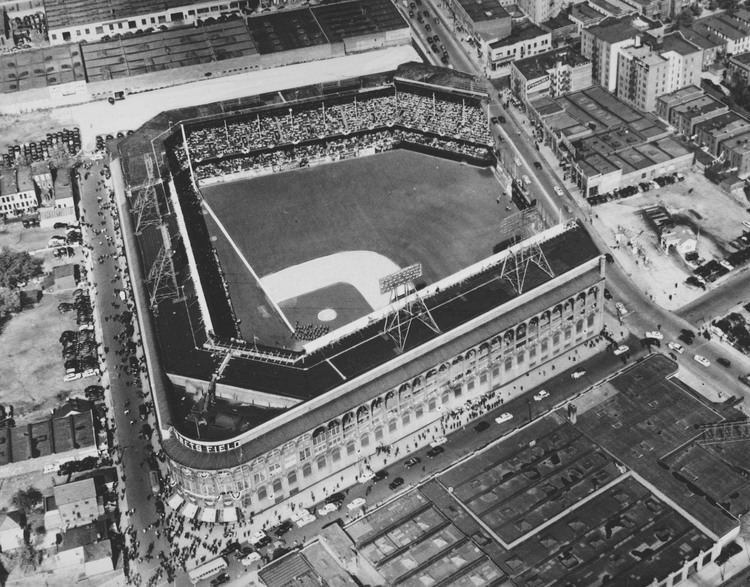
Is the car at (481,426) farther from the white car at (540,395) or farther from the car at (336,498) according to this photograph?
the car at (336,498)

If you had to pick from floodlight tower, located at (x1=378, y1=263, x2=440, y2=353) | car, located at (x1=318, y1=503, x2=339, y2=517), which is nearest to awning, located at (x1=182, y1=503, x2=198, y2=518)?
car, located at (x1=318, y1=503, x2=339, y2=517)

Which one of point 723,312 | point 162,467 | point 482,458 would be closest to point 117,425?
point 162,467

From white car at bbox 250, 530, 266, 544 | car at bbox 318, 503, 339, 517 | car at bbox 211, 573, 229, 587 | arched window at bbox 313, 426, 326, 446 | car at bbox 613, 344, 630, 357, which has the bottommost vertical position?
car at bbox 211, 573, 229, 587

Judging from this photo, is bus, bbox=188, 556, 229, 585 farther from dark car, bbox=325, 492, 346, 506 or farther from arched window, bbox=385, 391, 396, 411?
arched window, bbox=385, 391, 396, 411

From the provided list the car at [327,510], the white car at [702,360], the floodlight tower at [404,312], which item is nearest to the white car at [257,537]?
the car at [327,510]

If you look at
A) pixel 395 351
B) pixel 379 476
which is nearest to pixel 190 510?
pixel 379 476

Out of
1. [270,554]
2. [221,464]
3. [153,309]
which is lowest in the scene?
[270,554]

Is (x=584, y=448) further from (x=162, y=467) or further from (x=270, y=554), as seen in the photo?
(x=162, y=467)
